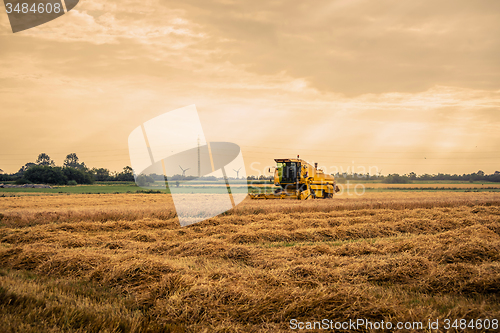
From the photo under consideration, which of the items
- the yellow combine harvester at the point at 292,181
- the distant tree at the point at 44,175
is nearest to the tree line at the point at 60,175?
the distant tree at the point at 44,175

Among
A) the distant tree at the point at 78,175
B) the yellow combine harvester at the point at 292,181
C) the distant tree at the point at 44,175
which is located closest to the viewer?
the yellow combine harvester at the point at 292,181

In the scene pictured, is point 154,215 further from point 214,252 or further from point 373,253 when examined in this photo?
point 373,253

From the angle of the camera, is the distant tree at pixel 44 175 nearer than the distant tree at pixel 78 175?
Yes

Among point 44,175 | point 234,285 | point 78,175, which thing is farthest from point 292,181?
point 78,175

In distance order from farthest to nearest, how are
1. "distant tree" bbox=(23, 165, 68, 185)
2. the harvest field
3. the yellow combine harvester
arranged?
1. "distant tree" bbox=(23, 165, 68, 185)
2. the yellow combine harvester
3. the harvest field

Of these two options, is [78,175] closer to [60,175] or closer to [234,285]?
[60,175]

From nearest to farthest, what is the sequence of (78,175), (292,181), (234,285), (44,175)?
(234,285) → (292,181) → (44,175) → (78,175)

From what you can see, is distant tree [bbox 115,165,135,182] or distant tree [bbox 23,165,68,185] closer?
distant tree [bbox 23,165,68,185]

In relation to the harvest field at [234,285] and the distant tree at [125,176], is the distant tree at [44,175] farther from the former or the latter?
the harvest field at [234,285]

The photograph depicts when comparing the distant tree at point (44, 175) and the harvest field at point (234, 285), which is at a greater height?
the distant tree at point (44, 175)

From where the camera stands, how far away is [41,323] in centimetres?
375

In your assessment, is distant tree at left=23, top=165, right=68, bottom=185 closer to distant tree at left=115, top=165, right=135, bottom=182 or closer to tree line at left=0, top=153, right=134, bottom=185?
tree line at left=0, top=153, right=134, bottom=185

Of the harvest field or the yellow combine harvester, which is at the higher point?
the yellow combine harvester

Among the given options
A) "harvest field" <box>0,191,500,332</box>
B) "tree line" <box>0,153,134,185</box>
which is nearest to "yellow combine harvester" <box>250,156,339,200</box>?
"harvest field" <box>0,191,500,332</box>
